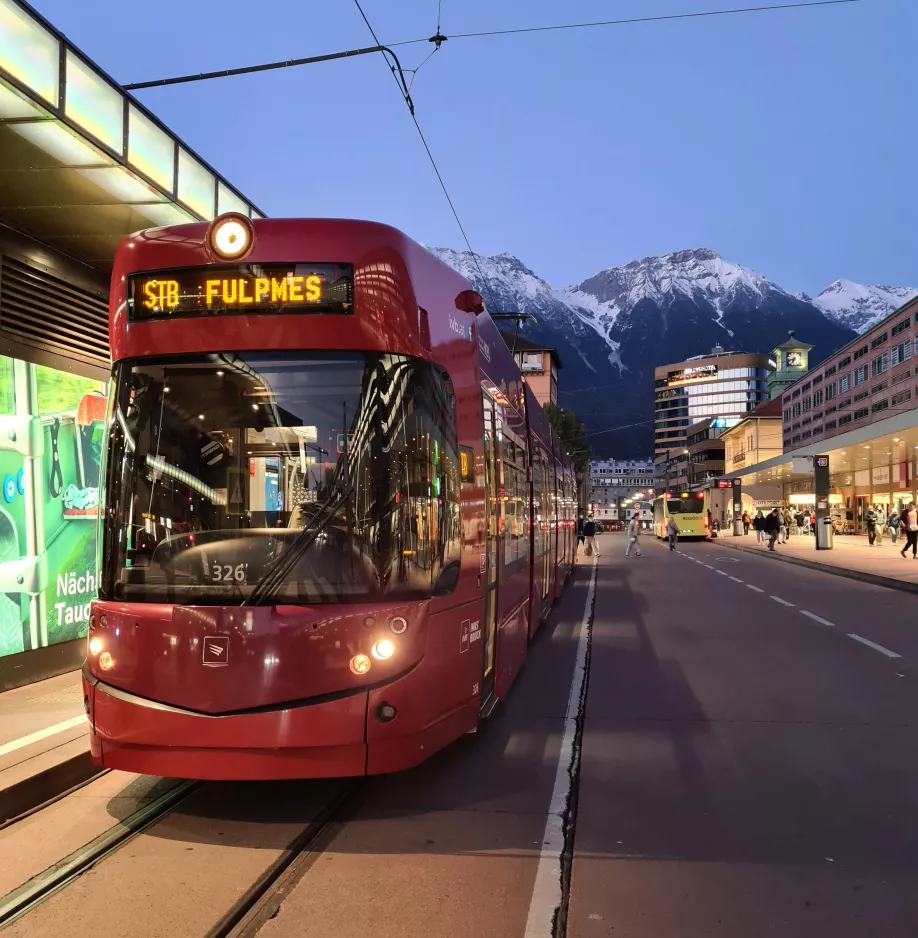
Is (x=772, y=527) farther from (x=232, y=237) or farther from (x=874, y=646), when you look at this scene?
(x=232, y=237)

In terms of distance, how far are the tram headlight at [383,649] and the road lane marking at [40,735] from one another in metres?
2.98

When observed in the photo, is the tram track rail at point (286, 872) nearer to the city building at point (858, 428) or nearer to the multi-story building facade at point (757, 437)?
the city building at point (858, 428)

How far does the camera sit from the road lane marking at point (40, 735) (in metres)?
6.11

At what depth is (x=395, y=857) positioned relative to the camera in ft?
14.5

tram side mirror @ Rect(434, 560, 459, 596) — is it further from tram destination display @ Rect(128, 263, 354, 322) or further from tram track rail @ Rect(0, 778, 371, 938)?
tram destination display @ Rect(128, 263, 354, 322)

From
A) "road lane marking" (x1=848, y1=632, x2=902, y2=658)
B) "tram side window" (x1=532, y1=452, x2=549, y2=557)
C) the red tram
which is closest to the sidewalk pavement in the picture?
"road lane marking" (x1=848, y1=632, x2=902, y2=658)

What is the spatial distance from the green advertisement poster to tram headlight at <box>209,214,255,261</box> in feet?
13.5

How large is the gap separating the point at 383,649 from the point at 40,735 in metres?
3.26

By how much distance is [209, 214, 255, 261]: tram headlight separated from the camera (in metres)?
5.12

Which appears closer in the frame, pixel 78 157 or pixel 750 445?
→ pixel 78 157

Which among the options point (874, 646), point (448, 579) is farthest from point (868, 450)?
point (448, 579)

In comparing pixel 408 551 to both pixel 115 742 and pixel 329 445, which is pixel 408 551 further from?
pixel 115 742

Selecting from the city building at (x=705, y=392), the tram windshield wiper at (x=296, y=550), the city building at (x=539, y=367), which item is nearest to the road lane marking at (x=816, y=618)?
the tram windshield wiper at (x=296, y=550)

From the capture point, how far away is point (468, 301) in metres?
6.37
